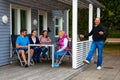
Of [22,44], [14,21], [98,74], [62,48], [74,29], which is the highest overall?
[14,21]

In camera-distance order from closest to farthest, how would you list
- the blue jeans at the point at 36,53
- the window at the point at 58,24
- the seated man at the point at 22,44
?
the seated man at the point at 22,44
the blue jeans at the point at 36,53
the window at the point at 58,24

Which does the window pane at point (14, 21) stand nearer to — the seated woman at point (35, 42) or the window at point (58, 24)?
the seated woman at point (35, 42)

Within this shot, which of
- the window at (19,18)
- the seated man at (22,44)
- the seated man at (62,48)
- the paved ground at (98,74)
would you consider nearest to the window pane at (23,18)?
the window at (19,18)

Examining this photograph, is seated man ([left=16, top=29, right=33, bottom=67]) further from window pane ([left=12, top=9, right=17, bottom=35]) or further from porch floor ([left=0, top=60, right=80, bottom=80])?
window pane ([left=12, top=9, right=17, bottom=35])

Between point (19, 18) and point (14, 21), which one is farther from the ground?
point (19, 18)

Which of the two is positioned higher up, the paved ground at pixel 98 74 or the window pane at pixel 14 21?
the window pane at pixel 14 21

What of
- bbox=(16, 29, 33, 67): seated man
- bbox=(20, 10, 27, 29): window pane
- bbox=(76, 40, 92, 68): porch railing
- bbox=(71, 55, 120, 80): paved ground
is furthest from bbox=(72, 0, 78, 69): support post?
bbox=(20, 10, 27, 29): window pane

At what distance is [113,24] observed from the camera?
23.9 m

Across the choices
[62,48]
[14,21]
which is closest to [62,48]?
[62,48]

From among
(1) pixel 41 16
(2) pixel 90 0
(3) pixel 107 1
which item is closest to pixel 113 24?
(3) pixel 107 1

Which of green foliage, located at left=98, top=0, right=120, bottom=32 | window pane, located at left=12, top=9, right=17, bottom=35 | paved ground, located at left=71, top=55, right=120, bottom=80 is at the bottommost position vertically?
paved ground, located at left=71, top=55, right=120, bottom=80

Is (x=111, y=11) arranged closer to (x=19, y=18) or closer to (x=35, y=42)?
(x=19, y=18)

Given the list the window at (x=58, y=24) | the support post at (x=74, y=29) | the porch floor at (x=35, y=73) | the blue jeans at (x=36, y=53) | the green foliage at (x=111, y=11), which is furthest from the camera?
the green foliage at (x=111, y=11)

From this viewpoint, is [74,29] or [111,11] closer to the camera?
[74,29]
